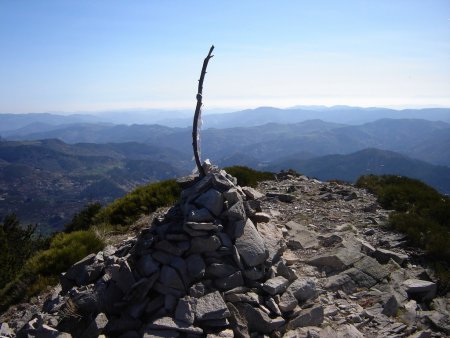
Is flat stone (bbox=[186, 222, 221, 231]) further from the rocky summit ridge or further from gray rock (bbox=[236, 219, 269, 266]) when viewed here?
gray rock (bbox=[236, 219, 269, 266])

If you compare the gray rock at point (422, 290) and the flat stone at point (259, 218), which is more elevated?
the flat stone at point (259, 218)

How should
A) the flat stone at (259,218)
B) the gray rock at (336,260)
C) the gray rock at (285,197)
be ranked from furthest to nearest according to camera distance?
the gray rock at (285,197) < the flat stone at (259,218) < the gray rock at (336,260)

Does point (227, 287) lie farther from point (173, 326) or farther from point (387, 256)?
point (387, 256)

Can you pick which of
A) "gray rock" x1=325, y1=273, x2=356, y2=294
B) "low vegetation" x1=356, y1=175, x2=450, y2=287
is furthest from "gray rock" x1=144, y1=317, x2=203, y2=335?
"low vegetation" x1=356, y1=175, x2=450, y2=287

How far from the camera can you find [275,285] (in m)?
8.22

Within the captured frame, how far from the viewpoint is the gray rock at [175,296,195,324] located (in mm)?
7125

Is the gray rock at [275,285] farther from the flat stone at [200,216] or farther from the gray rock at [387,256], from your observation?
the gray rock at [387,256]

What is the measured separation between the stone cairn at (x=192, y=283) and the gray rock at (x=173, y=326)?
18 mm

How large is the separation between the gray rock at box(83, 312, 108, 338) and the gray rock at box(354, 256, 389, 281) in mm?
6716

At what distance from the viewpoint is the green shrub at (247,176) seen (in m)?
19.5

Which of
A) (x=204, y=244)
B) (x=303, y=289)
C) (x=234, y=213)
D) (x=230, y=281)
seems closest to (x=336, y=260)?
(x=303, y=289)

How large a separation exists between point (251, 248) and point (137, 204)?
9.12 m

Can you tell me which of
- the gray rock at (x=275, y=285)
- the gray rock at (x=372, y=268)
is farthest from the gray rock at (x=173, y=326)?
the gray rock at (x=372, y=268)

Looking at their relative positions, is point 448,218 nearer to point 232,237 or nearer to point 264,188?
point 264,188
